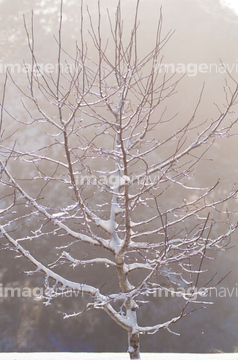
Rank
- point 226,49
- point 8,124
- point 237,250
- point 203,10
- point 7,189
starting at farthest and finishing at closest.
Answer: point 203,10 < point 226,49 < point 8,124 < point 7,189 < point 237,250

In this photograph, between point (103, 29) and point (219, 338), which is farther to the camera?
point (103, 29)

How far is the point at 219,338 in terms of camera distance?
15188 mm

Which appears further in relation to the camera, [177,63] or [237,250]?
[177,63]

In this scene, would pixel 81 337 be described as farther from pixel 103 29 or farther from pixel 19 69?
pixel 103 29

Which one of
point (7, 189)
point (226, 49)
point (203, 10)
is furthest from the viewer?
point (203, 10)

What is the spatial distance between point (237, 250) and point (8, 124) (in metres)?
15.0

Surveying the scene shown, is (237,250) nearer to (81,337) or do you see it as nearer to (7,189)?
(81,337)

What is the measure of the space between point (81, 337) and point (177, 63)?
1880 centimetres

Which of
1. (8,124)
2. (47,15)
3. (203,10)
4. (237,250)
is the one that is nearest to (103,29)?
(47,15)

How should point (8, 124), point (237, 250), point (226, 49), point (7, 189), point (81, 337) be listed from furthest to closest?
point (226, 49), point (8, 124), point (7, 189), point (237, 250), point (81, 337)

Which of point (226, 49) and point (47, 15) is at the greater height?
point (47, 15)

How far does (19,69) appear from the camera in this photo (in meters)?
26.9

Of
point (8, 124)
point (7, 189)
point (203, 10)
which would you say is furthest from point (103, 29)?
point (7, 189)

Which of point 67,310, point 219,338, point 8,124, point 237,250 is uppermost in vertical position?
A: point 8,124
